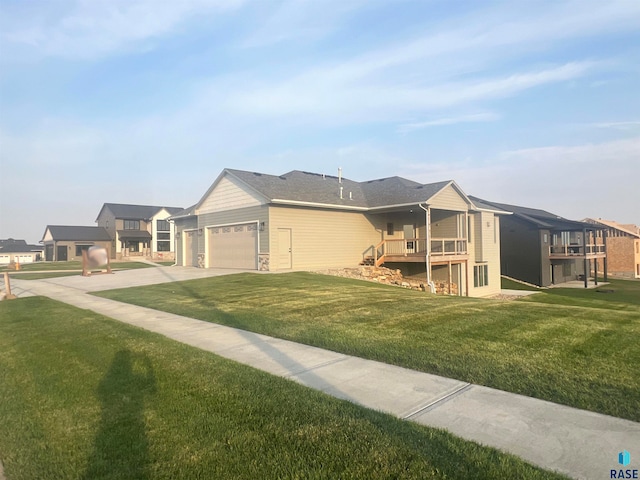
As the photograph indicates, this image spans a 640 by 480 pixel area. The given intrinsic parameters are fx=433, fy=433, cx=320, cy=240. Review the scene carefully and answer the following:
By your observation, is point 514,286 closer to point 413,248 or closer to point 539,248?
point 539,248

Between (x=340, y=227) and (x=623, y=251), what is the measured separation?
40463 mm

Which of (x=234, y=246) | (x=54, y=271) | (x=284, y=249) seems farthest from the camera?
(x=54, y=271)

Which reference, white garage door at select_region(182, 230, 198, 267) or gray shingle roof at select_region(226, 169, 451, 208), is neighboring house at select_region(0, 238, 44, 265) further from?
gray shingle roof at select_region(226, 169, 451, 208)

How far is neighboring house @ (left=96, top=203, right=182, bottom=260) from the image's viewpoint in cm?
5094

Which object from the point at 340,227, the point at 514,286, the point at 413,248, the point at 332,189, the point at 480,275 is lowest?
the point at 514,286

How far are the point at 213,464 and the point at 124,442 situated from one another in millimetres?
951

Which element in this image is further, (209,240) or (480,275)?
(480,275)

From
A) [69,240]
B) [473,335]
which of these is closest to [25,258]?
[69,240]

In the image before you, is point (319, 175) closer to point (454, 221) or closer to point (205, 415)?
point (454, 221)

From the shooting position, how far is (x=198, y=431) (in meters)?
3.71

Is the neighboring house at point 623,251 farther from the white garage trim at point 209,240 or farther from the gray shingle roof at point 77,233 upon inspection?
the gray shingle roof at point 77,233

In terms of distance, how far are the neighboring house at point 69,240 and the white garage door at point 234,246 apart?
30.6m

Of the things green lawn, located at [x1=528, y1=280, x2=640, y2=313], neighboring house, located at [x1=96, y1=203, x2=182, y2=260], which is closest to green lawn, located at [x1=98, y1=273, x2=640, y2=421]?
green lawn, located at [x1=528, y1=280, x2=640, y2=313]

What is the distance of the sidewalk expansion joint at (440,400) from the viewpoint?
13.5ft
